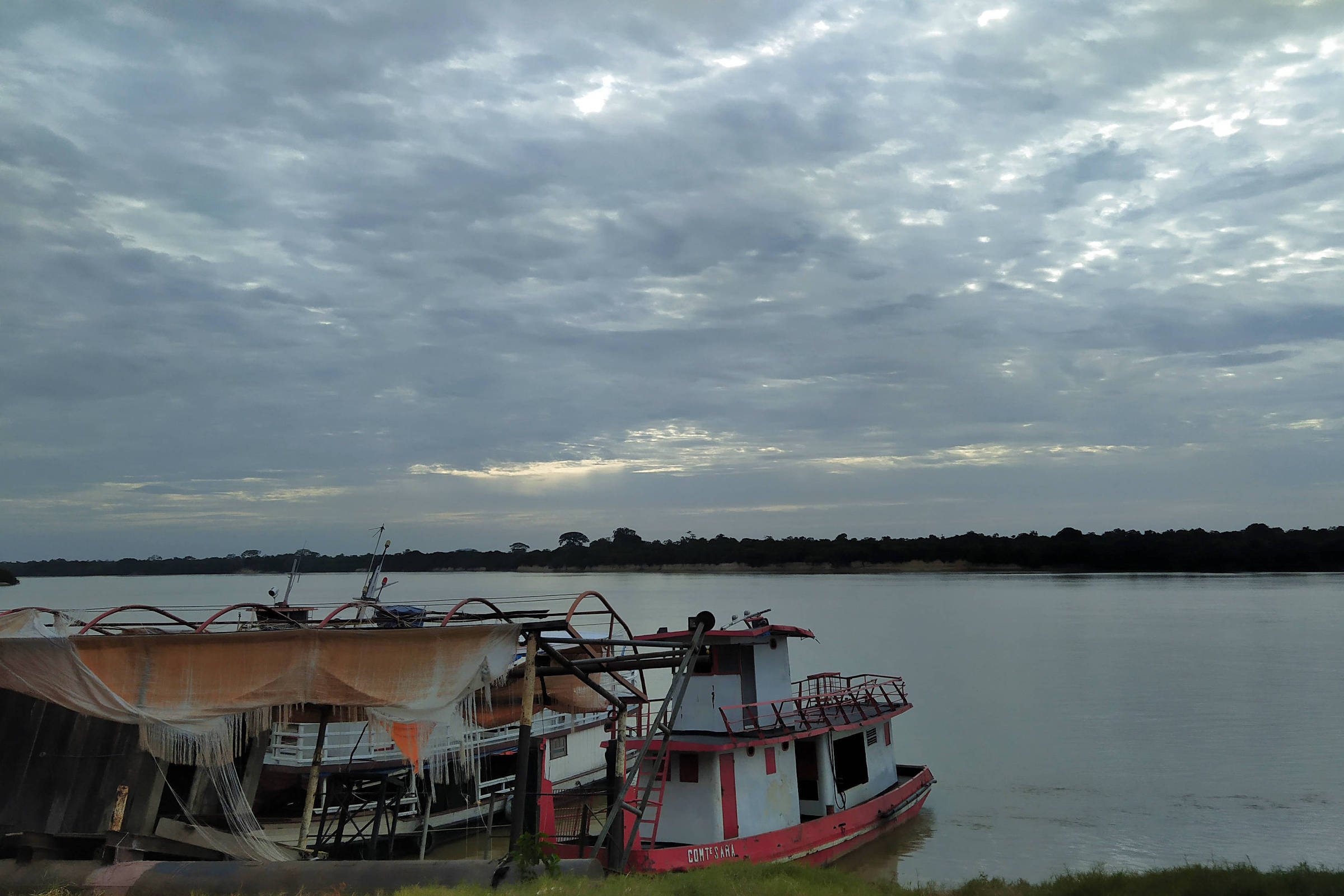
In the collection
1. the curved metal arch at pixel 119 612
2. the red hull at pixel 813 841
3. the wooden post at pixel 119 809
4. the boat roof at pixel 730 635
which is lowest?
the red hull at pixel 813 841

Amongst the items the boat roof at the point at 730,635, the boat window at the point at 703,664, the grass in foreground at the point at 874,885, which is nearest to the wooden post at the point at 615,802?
the grass in foreground at the point at 874,885

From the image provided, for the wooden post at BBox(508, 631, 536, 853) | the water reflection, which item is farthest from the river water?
the wooden post at BBox(508, 631, 536, 853)

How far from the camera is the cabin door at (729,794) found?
18.2m

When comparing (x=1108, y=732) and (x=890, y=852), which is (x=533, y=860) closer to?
(x=890, y=852)

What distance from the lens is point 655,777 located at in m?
16.0

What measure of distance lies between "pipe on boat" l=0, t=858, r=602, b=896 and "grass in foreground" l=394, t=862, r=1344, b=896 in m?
0.66

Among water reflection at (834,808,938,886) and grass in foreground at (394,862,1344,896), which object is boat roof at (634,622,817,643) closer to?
grass in foreground at (394,862,1344,896)

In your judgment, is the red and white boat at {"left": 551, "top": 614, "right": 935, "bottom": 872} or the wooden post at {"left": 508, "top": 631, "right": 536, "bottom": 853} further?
the red and white boat at {"left": 551, "top": 614, "right": 935, "bottom": 872}

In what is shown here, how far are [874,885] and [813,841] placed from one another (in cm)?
400

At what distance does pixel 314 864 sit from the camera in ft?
38.8

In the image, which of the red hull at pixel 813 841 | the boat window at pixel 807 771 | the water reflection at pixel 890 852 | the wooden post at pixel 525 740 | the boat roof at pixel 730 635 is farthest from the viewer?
the boat window at pixel 807 771

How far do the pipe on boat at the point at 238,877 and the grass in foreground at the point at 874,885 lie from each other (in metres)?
0.66

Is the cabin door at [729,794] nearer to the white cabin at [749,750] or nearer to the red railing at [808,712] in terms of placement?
the white cabin at [749,750]

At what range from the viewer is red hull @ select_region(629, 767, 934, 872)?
16812 millimetres
